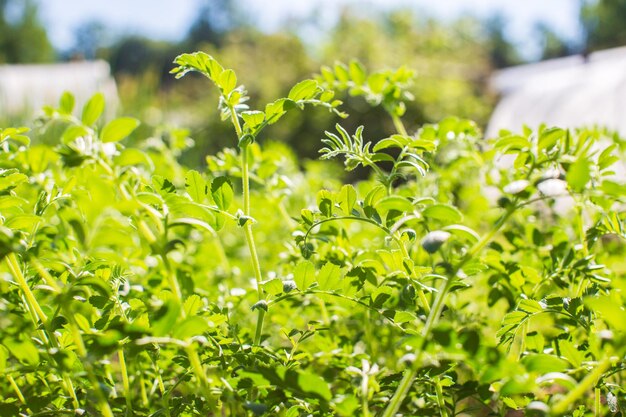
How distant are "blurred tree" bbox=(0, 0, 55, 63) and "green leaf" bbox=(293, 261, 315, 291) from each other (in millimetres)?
41686

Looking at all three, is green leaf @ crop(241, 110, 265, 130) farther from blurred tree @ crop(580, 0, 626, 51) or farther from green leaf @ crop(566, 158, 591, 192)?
blurred tree @ crop(580, 0, 626, 51)

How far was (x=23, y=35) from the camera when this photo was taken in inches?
1521

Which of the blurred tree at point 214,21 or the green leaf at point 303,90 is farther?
the blurred tree at point 214,21

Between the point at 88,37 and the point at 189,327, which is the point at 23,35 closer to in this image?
the point at 88,37

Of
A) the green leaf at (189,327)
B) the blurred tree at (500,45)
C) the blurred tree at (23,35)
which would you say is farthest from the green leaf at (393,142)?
the blurred tree at (23,35)

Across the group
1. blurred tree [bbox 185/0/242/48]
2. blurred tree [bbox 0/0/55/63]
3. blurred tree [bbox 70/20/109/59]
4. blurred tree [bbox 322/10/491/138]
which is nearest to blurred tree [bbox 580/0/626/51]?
blurred tree [bbox 322/10/491/138]

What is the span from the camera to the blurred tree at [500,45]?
36844mm

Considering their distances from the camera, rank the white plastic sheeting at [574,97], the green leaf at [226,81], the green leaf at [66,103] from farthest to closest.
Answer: the white plastic sheeting at [574,97], the green leaf at [226,81], the green leaf at [66,103]

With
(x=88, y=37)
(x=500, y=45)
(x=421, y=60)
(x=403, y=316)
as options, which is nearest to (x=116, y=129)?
(x=403, y=316)

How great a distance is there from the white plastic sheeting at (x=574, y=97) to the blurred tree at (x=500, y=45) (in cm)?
2713

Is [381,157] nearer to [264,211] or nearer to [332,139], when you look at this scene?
[332,139]

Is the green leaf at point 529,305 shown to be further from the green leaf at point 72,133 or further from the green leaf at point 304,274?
the green leaf at point 72,133

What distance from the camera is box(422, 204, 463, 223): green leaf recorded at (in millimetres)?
646

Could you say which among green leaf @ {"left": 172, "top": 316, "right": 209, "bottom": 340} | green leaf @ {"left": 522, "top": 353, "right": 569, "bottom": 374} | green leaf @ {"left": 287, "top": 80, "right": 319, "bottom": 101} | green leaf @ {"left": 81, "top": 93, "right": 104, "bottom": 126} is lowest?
green leaf @ {"left": 522, "top": 353, "right": 569, "bottom": 374}
